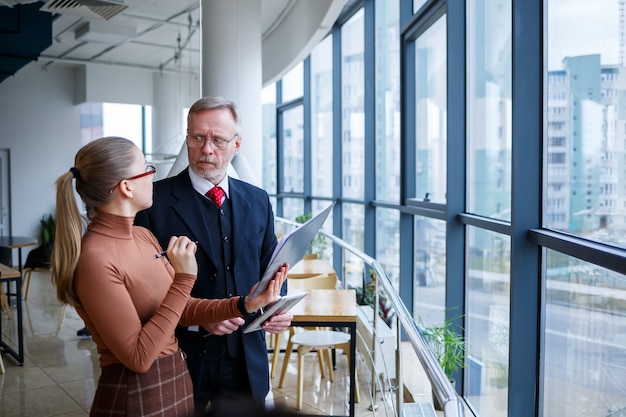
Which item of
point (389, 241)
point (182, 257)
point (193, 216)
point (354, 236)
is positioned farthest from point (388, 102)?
point (182, 257)

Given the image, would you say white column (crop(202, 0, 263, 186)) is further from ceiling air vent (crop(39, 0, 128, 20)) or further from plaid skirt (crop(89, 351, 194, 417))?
plaid skirt (crop(89, 351, 194, 417))

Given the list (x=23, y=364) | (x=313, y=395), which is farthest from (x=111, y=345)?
(x=23, y=364)

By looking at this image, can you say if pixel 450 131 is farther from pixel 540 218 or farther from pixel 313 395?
pixel 313 395

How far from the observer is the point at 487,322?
3586 mm

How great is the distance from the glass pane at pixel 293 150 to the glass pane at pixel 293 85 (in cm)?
21

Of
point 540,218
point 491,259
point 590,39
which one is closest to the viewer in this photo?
point 590,39

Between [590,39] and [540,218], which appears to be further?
[540,218]

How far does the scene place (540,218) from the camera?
282cm

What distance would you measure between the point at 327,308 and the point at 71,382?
2.36 m

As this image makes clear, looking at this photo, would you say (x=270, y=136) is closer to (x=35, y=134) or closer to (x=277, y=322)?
(x=35, y=134)

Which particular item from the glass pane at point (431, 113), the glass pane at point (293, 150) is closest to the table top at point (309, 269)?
the glass pane at point (431, 113)

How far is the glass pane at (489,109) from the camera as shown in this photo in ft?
11.1

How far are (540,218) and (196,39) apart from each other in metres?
7.77

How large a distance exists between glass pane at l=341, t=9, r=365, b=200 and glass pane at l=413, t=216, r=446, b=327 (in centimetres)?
170
